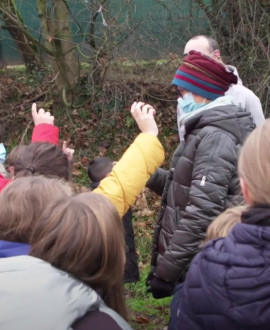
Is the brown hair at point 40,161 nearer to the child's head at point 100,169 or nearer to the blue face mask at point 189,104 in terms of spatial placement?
the blue face mask at point 189,104

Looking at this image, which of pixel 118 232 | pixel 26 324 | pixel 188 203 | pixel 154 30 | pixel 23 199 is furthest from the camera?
pixel 154 30

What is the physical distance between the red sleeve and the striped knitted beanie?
0.79 m

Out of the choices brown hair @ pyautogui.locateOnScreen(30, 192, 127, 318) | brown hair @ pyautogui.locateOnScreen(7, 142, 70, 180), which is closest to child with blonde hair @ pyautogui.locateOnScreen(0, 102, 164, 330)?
brown hair @ pyautogui.locateOnScreen(30, 192, 127, 318)

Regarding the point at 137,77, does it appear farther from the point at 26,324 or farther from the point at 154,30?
the point at 26,324

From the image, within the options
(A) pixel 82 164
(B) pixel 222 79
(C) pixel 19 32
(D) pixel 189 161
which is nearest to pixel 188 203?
(D) pixel 189 161

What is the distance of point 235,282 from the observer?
189 centimetres

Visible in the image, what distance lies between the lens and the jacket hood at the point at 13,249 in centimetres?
212

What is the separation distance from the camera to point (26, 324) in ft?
5.75

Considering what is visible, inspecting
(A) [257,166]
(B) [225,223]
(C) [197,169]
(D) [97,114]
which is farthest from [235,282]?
(D) [97,114]

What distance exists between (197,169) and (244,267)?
1.06 meters

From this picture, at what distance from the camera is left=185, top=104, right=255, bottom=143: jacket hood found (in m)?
2.94

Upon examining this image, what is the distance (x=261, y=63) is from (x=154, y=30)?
1581mm

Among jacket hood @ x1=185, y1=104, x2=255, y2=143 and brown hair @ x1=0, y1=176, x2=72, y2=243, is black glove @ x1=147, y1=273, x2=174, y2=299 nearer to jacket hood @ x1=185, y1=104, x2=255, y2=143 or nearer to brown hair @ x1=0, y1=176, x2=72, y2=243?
jacket hood @ x1=185, y1=104, x2=255, y2=143

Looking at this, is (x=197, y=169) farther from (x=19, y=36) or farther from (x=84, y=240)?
(x=19, y=36)
